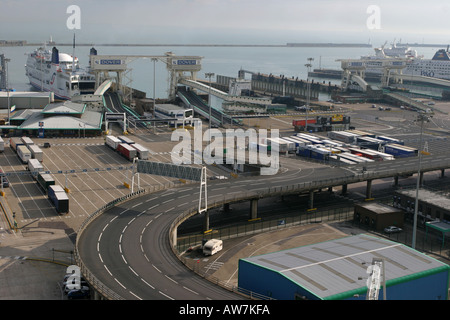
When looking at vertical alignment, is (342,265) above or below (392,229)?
above

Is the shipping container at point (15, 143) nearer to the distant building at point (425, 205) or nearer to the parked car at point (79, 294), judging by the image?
the parked car at point (79, 294)

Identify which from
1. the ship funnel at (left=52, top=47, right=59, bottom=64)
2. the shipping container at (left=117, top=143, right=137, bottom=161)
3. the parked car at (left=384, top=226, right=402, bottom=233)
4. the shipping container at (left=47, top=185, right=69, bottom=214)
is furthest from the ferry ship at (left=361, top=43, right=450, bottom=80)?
the shipping container at (left=47, top=185, right=69, bottom=214)

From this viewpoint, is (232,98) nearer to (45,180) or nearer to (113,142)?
(113,142)

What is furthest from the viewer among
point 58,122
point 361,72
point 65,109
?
point 361,72

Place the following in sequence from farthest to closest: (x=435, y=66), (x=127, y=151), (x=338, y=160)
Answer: (x=435, y=66) < (x=127, y=151) < (x=338, y=160)

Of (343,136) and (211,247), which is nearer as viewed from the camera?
(211,247)

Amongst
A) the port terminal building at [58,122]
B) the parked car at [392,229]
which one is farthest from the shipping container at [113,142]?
the parked car at [392,229]

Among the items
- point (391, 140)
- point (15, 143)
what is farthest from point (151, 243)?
point (391, 140)
